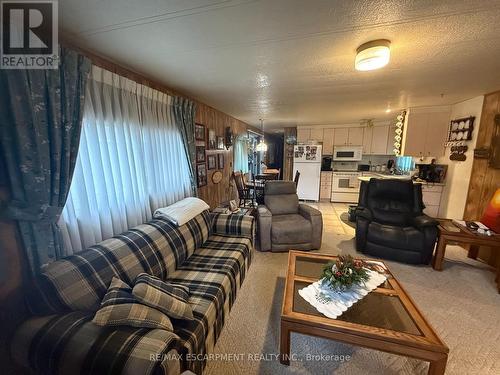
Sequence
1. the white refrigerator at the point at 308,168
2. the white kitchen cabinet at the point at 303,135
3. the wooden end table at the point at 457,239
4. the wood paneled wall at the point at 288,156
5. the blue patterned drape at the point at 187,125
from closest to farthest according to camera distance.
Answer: the wooden end table at the point at 457,239 < the blue patterned drape at the point at 187,125 < the white refrigerator at the point at 308,168 < the white kitchen cabinet at the point at 303,135 < the wood paneled wall at the point at 288,156

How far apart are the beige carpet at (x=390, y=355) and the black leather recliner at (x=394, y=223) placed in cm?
20

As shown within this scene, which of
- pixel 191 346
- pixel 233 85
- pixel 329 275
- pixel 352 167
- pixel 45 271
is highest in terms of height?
pixel 233 85

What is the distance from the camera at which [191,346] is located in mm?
1135

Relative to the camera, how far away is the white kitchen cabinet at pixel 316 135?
6062 millimetres

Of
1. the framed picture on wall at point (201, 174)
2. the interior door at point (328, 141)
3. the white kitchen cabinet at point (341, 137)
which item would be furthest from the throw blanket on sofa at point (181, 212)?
the white kitchen cabinet at point (341, 137)

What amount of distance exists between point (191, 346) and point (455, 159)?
4.37 metres

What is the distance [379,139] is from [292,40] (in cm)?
529

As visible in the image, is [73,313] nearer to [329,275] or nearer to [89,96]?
[89,96]

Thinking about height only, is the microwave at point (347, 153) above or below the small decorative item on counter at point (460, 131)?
below

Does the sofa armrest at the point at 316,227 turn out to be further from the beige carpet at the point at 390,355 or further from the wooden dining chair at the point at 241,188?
the wooden dining chair at the point at 241,188

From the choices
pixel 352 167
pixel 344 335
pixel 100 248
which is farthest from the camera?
pixel 352 167

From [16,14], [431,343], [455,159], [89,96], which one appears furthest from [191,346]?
[455,159]

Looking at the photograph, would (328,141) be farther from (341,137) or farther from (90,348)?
(90,348)

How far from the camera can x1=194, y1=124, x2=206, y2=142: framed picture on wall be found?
312 cm
